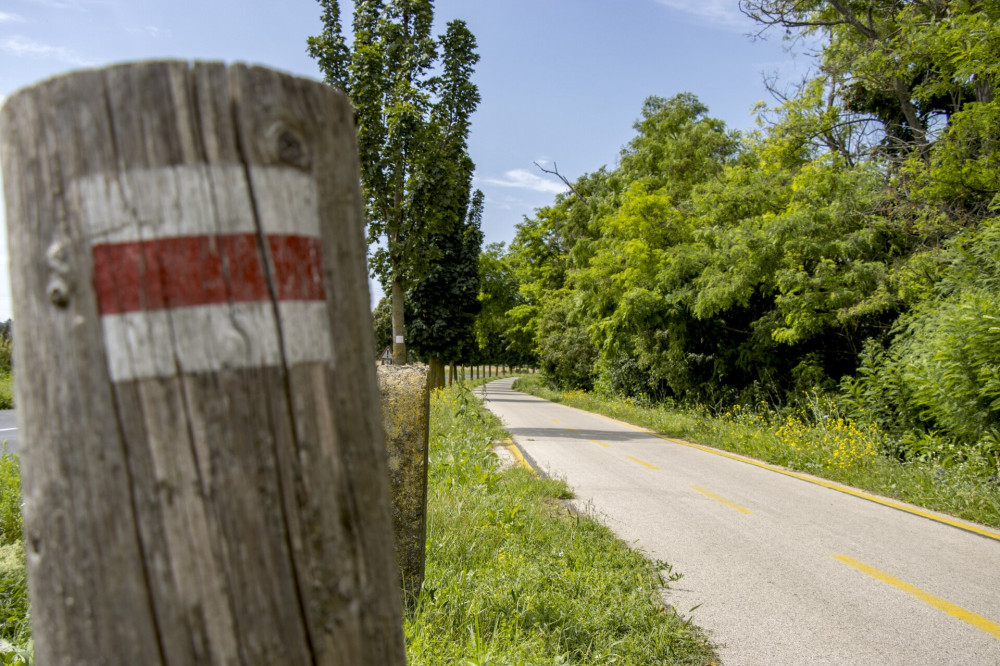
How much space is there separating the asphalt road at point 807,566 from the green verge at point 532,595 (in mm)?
369

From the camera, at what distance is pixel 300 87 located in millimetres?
1027

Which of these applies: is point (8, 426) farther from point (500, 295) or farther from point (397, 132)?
point (500, 295)

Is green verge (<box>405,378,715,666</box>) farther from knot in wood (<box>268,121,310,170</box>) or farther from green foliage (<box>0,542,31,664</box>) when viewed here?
knot in wood (<box>268,121,310,170</box>)

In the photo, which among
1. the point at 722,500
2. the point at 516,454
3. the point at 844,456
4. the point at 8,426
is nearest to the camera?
the point at 722,500

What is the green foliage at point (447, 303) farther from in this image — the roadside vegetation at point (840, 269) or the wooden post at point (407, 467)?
the wooden post at point (407, 467)

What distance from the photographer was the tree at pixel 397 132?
16.8 meters

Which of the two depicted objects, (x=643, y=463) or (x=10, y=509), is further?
(x=643, y=463)

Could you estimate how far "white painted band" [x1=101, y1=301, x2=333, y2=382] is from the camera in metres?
0.90

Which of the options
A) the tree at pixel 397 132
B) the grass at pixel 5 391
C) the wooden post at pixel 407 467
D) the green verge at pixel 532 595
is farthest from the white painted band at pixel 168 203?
the grass at pixel 5 391

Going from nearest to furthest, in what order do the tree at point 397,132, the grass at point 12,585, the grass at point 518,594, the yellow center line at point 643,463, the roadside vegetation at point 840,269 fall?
the grass at point 12,585, the grass at point 518,594, the roadside vegetation at point 840,269, the yellow center line at point 643,463, the tree at point 397,132

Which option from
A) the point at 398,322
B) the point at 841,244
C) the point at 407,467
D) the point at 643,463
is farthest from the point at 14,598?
the point at 398,322

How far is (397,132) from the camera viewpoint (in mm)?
16797

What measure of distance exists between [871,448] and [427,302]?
23.7 metres

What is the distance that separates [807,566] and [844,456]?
5865mm
